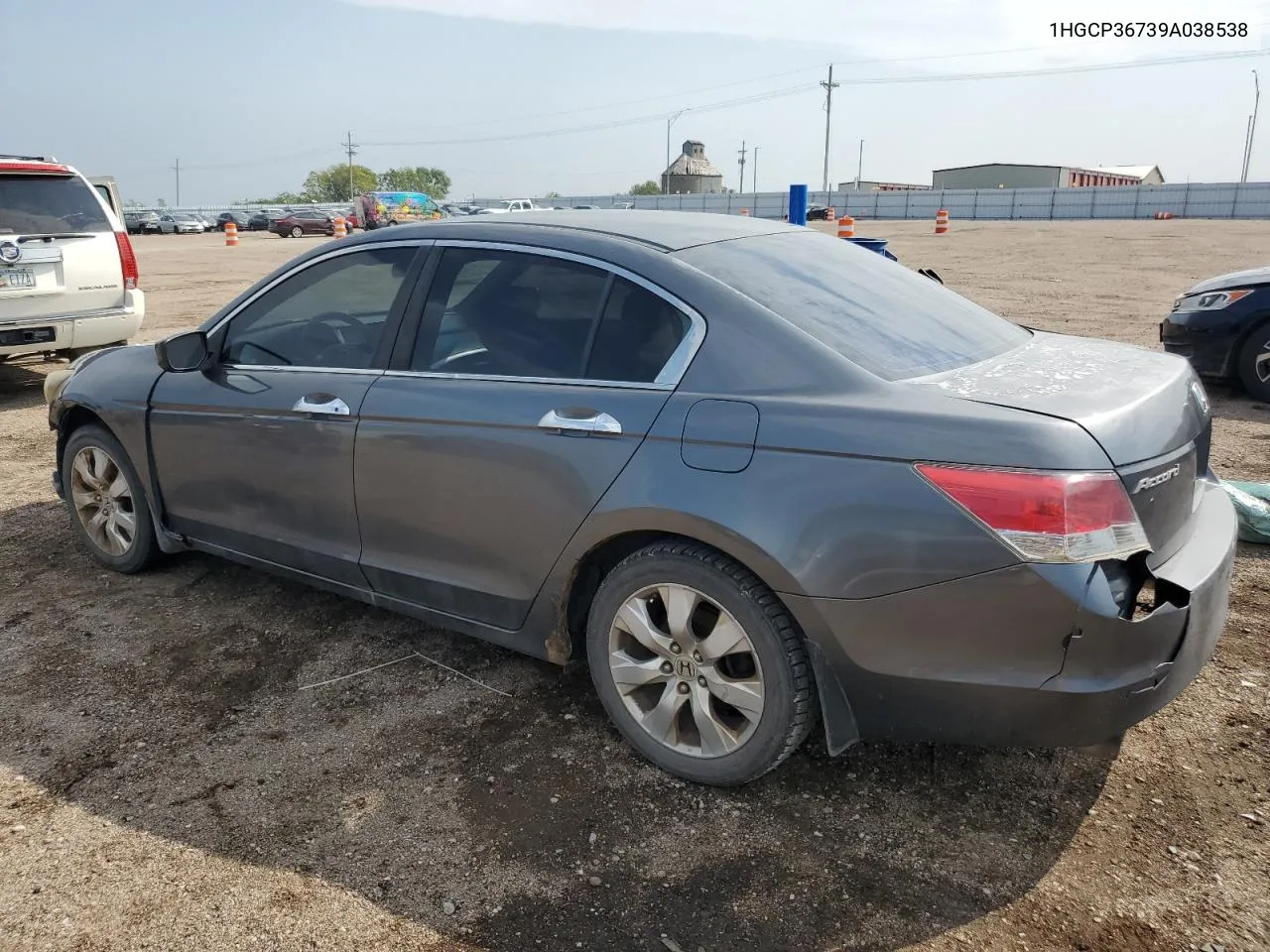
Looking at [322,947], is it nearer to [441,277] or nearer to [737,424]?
[737,424]

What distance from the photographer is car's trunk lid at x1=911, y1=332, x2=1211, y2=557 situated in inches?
96.1

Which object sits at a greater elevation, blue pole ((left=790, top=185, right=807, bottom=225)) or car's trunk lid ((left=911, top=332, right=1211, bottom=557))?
blue pole ((left=790, top=185, right=807, bottom=225))

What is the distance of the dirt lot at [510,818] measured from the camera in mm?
2439

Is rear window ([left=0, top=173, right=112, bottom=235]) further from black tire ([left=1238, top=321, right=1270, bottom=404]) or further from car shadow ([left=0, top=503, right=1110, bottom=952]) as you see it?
black tire ([left=1238, top=321, right=1270, bottom=404])

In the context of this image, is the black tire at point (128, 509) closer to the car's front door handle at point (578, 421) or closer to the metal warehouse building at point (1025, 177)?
the car's front door handle at point (578, 421)

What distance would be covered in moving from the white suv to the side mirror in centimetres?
478

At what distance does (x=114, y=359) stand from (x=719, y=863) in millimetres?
3575

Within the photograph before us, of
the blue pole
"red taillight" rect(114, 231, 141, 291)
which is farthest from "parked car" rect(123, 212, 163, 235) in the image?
the blue pole

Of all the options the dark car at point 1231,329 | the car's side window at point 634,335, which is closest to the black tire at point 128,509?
the car's side window at point 634,335

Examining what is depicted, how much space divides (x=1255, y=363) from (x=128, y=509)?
7483mm

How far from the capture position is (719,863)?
264 cm

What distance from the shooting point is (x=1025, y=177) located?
284 feet

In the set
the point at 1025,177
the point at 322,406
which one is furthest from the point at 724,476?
the point at 1025,177

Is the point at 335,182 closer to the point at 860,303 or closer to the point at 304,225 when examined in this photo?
the point at 304,225
